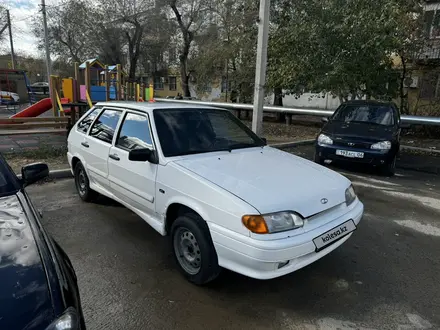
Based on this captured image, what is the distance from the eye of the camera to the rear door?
4090mm

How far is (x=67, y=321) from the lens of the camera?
4.72 feet

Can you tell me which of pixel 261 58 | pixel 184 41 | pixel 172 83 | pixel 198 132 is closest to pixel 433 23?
pixel 261 58

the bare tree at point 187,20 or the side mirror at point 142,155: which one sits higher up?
the bare tree at point 187,20

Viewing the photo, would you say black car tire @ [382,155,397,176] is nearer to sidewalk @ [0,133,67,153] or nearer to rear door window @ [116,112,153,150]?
rear door window @ [116,112,153,150]

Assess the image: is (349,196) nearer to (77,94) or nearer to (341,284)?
(341,284)

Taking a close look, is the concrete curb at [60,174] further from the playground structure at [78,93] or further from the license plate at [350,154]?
the license plate at [350,154]

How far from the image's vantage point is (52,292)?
1502 millimetres

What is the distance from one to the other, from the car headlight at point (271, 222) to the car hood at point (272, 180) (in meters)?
0.05

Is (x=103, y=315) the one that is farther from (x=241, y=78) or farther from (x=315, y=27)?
(x=241, y=78)

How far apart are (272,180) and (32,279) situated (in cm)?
196

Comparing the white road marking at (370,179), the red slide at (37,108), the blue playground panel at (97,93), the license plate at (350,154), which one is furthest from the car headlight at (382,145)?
the red slide at (37,108)

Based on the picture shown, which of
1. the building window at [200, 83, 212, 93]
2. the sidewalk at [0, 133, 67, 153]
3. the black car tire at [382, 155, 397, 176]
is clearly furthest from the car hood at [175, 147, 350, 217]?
the building window at [200, 83, 212, 93]

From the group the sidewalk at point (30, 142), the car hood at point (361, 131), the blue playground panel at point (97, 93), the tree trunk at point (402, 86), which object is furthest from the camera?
the tree trunk at point (402, 86)

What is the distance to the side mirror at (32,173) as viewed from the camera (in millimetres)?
2748
